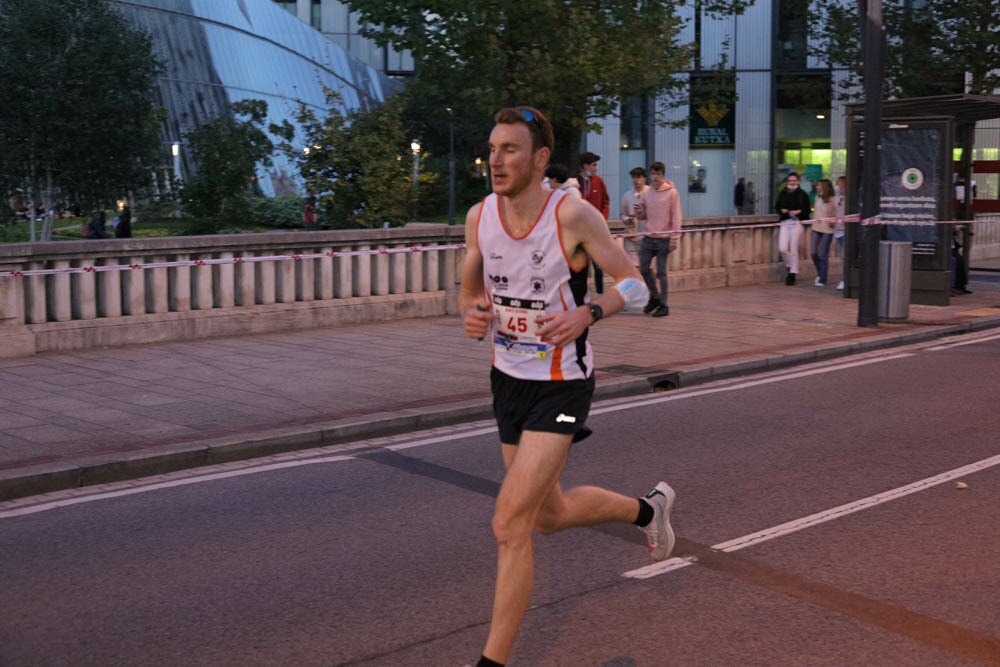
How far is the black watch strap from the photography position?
4500 millimetres

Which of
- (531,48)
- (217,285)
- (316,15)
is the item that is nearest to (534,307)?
(217,285)

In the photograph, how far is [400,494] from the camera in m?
7.33

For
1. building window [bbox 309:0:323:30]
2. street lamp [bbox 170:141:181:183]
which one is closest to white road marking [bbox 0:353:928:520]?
street lamp [bbox 170:141:181:183]

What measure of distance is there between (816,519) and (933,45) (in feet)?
93.2

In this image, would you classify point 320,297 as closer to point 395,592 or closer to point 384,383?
point 384,383

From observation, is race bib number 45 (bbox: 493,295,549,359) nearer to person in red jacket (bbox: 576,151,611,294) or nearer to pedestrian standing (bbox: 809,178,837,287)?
person in red jacket (bbox: 576,151,611,294)

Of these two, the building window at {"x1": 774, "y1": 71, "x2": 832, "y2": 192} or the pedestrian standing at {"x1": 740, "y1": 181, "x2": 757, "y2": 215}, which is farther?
the building window at {"x1": 774, "y1": 71, "x2": 832, "y2": 192}

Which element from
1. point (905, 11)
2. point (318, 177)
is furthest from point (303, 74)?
point (318, 177)

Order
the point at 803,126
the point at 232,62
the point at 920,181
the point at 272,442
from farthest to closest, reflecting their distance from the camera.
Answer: the point at 232,62, the point at 803,126, the point at 920,181, the point at 272,442

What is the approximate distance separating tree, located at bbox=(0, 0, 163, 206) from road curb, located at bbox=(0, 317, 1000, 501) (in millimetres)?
20933

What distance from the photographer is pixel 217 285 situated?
13.9 meters

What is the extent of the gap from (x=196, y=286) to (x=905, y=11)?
977 inches

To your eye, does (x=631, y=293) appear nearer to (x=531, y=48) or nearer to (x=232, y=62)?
(x=531, y=48)

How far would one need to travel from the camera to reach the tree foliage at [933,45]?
31188 mm
